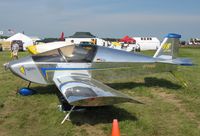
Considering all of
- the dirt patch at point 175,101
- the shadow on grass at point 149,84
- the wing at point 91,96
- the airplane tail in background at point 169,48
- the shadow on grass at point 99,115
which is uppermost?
the airplane tail in background at point 169,48

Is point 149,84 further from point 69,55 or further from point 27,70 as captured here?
point 27,70

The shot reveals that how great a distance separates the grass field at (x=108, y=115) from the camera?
20.9 ft

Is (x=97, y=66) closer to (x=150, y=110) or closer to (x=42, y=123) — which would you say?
(x=150, y=110)

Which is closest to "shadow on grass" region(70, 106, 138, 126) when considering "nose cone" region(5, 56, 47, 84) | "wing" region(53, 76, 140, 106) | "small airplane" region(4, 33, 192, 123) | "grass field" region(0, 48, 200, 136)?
"grass field" region(0, 48, 200, 136)

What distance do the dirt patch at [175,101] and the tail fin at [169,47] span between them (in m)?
1.50

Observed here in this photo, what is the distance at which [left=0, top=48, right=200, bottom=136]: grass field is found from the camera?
20.9 feet

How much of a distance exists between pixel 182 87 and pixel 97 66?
3.49 metres

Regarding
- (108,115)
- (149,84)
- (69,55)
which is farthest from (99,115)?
(149,84)

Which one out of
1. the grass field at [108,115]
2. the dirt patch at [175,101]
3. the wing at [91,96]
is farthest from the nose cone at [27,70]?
the dirt patch at [175,101]

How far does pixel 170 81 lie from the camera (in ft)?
41.3

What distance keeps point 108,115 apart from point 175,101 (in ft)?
8.78

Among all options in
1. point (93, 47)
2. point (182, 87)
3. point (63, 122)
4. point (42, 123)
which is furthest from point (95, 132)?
point (182, 87)

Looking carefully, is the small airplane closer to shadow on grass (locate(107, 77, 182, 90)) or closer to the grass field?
the grass field

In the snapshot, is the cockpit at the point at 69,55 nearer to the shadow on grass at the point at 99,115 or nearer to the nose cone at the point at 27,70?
the nose cone at the point at 27,70
